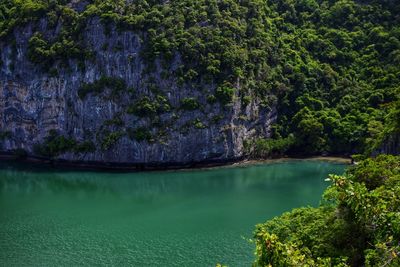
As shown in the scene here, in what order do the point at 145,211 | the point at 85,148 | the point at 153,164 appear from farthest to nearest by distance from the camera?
the point at 85,148, the point at 153,164, the point at 145,211

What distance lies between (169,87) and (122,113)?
581 cm

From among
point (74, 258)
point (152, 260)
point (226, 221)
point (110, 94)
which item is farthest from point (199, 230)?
point (110, 94)

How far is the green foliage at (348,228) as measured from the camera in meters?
9.24

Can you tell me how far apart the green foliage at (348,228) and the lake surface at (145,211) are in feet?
33.5

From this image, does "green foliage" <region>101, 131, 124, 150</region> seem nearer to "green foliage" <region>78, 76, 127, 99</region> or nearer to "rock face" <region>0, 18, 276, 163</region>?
"rock face" <region>0, 18, 276, 163</region>

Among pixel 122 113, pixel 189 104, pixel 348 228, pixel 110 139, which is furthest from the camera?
pixel 122 113

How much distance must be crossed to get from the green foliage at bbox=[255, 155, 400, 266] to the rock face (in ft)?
113

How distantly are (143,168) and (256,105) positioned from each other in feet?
50.0

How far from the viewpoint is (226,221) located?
35094mm

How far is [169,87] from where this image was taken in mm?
54375

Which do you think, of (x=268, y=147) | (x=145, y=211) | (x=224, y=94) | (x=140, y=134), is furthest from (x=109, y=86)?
(x=145, y=211)

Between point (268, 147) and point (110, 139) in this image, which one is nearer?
point (110, 139)

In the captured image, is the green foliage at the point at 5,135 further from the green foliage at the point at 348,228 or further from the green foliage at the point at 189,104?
the green foliage at the point at 348,228

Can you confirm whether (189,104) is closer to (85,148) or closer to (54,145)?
(85,148)
